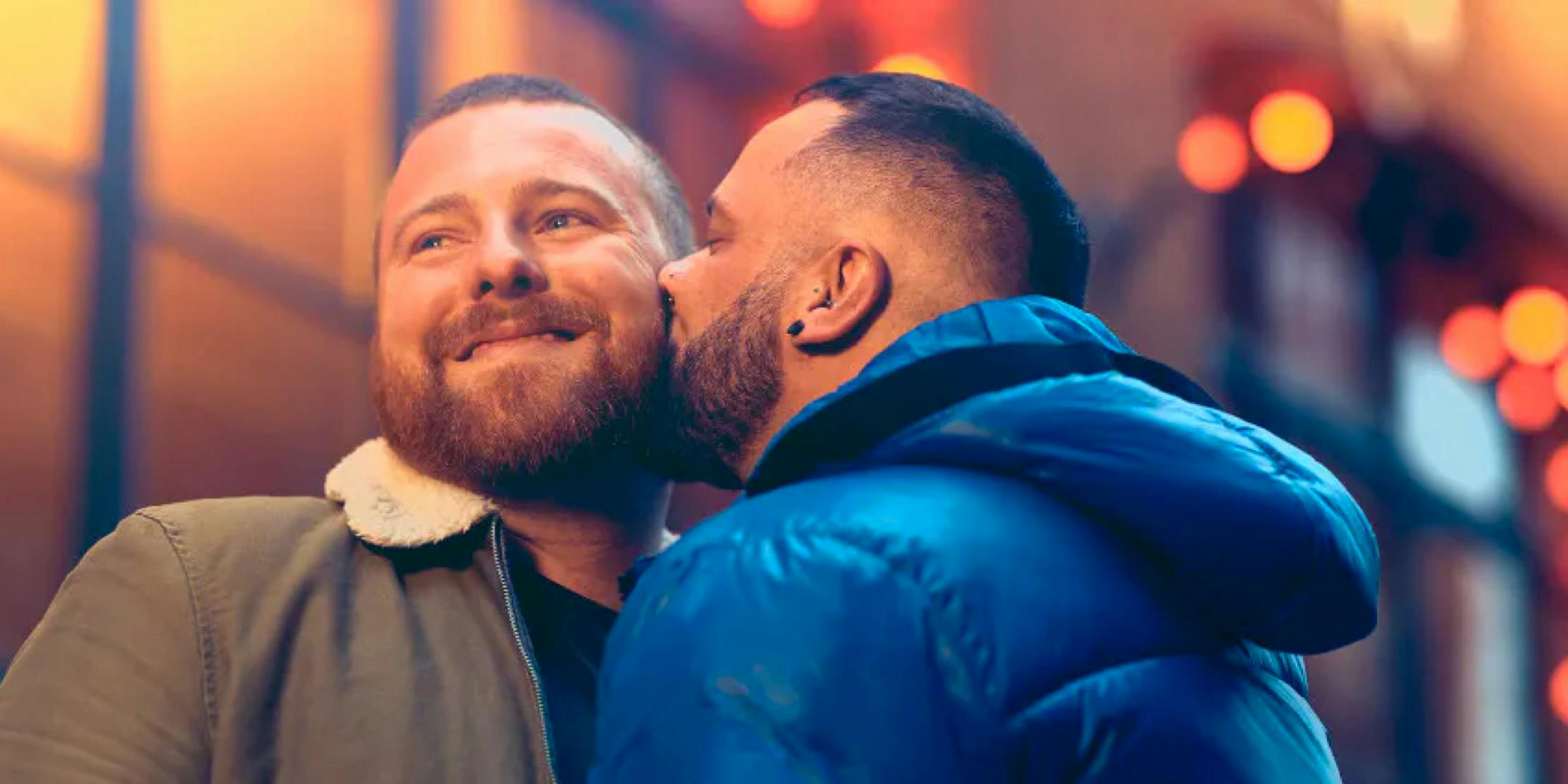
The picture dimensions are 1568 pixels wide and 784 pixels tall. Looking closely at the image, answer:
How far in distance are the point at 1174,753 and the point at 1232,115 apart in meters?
6.71

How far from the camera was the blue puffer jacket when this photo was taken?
1400 mm

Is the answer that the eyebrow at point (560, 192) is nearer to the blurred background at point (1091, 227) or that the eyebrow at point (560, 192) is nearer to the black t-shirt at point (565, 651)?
the black t-shirt at point (565, 651)

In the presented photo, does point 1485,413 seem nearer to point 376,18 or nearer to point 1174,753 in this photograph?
point 376,18

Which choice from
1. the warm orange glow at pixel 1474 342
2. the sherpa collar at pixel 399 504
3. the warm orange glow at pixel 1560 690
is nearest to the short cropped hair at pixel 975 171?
the sherpa collar at pixel 399 504

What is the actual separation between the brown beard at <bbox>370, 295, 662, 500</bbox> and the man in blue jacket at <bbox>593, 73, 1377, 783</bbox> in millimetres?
817

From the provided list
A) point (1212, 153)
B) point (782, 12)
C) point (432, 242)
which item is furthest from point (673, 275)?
point (1212, 153)

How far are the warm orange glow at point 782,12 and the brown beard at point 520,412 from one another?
3626 millimetres

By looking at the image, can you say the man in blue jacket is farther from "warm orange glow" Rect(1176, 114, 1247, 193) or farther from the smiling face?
"warm orange glow" Rect(1176, 114, 1247, 193)

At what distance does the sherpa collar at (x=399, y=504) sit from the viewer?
2.32 metres

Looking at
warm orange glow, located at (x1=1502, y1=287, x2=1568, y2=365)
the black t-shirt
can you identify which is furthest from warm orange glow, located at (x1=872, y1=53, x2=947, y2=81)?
warm orange glow, located at (x1=1502, y1=287, x2=1568, y2=365)

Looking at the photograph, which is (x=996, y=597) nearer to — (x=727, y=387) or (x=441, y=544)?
(x=727, y=387)

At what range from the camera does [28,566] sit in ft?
10.6

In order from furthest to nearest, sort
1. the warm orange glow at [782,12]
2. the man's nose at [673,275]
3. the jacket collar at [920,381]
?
the warm orange glow at [782,12]
the man's nose at [673,275]
the jacket collar at [920,381]

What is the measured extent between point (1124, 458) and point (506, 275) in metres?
1.22
